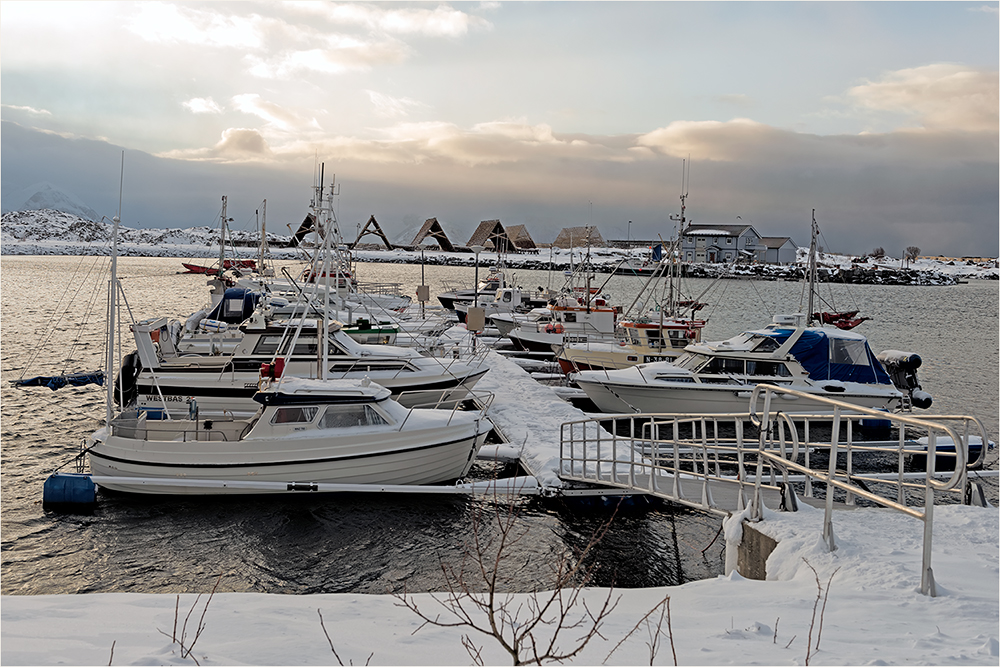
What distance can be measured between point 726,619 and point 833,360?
15.4m

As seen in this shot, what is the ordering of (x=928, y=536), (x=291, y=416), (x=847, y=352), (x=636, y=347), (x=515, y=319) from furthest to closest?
1. (x=515, y=319)
2. (x=636, y=347)
3. (x=847, y=352)
4. (x=291, y=416)
5. (x=928, y=536)

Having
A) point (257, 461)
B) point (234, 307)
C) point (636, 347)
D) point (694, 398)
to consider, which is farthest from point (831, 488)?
point (234, 307)

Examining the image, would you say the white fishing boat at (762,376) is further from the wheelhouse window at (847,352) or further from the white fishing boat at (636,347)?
the white fishing boat at (636,347)

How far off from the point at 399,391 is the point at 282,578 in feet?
27.1

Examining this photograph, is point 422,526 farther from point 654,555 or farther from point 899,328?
point 899,328

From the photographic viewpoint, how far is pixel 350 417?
12461 millimetres

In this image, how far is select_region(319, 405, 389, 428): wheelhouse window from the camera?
12391mm

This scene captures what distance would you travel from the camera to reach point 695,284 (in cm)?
12044

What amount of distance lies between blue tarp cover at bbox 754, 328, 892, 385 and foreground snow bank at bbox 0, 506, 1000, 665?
41.0 feet

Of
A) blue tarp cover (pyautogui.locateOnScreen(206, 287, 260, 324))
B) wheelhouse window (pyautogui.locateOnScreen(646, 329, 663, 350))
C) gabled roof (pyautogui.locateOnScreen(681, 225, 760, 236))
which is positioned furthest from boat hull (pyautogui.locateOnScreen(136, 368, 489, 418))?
gabled roof (pyautogui.locateOnScreen(681, 225, 760, 236))

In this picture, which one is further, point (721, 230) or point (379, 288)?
point (721, 230)

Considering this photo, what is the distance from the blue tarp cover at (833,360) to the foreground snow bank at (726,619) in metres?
12.5

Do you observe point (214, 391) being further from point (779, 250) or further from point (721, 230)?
point (779, 250)

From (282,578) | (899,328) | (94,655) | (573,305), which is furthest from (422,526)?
(899,328)
